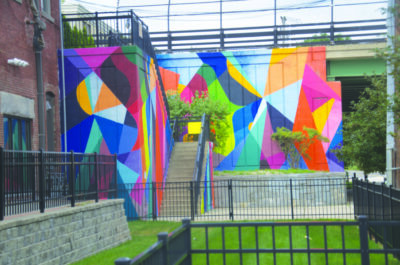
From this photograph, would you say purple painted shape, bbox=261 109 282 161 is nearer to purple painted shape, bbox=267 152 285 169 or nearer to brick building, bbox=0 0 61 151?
purple painted shape, bbox=267 152 285 169

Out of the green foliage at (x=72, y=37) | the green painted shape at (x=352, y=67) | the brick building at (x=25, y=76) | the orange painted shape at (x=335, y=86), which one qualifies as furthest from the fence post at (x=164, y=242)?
the green painted shape at (x=352, y=67)

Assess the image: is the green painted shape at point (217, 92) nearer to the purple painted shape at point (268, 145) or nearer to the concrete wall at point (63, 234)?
the purple painted shape at point (268, 145)

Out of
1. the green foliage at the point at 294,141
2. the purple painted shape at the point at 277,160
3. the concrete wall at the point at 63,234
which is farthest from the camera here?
the purple painted shape at the point at 277,160

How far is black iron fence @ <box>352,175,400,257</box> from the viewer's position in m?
11.2

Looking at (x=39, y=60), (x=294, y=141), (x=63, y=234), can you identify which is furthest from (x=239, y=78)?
(x=63, y=234)

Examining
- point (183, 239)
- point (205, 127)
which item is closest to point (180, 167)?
point (205, 127)

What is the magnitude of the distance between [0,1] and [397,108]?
36.4ft

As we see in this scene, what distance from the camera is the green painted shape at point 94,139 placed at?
1955 centimetres

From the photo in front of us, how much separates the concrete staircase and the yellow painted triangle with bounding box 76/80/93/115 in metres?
4.11

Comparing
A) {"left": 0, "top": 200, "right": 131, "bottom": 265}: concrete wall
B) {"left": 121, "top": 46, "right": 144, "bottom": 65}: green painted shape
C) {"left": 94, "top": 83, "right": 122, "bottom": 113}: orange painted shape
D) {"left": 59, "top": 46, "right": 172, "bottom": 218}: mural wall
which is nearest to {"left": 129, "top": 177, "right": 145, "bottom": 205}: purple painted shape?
{"left": 59, "top": 46, "right": 172, "bottom": 218}: mural wall

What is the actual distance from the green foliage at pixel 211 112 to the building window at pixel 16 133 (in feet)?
42.0

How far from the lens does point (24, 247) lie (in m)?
9.53

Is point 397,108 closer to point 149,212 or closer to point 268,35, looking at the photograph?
point 149,212

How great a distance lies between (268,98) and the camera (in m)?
32.1
